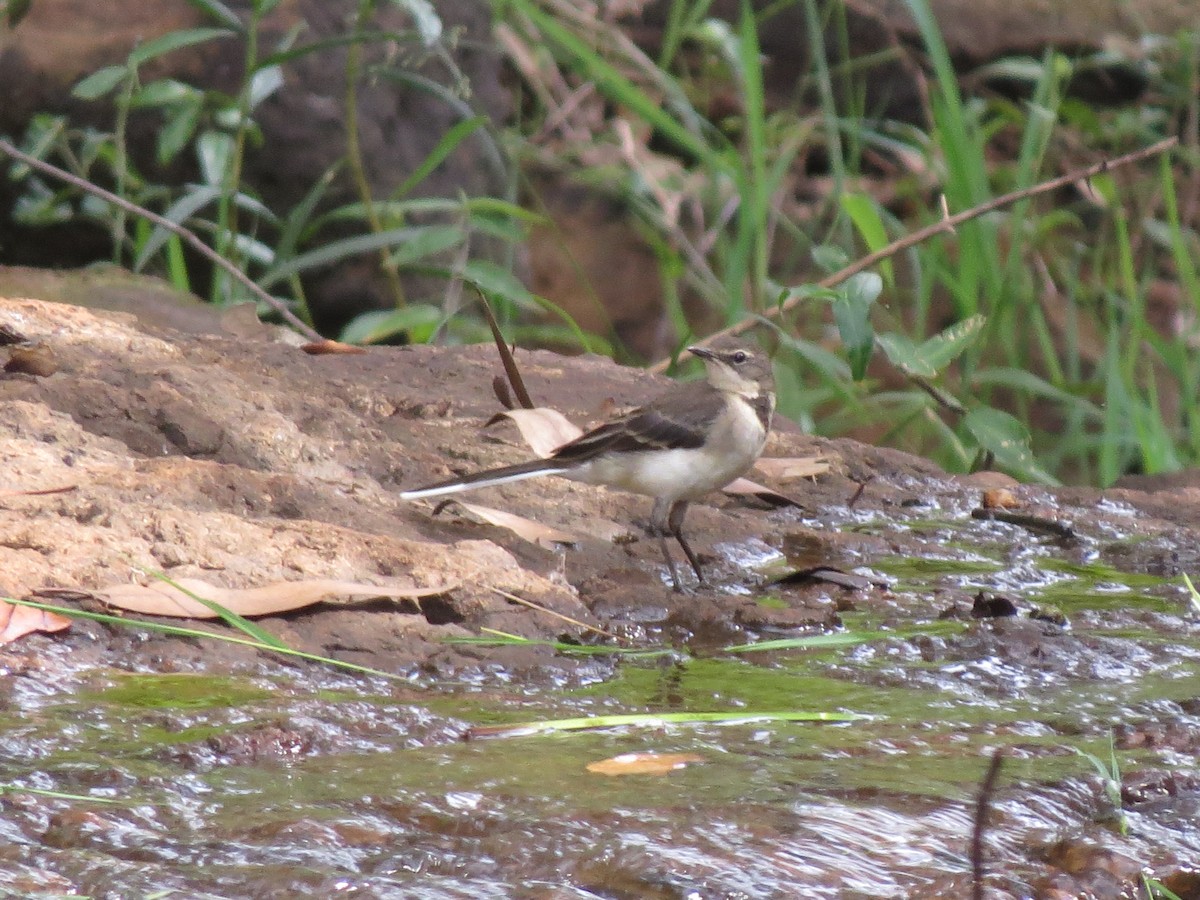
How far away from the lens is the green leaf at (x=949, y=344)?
17.4ft

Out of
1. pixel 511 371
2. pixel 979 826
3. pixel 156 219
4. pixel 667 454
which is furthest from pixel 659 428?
pixel 979 826

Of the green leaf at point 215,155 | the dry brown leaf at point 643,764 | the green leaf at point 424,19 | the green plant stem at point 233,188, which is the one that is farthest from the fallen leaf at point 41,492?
the green leaf at point 215,155

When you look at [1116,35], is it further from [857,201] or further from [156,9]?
[156,9]

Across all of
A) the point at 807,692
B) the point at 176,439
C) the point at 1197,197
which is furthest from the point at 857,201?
the point at 1197,197

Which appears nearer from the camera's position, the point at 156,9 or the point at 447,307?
the point at 447,307

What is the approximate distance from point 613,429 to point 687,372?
11.9 feet

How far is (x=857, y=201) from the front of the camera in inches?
246

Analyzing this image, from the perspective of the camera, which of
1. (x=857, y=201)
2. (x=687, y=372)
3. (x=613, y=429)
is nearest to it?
(x=613, y=429)

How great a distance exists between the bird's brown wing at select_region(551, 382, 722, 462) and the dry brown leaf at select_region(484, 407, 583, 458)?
78 mm

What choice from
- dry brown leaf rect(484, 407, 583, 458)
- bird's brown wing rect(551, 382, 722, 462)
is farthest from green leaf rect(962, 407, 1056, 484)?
dry brown leaf rect(484, 407, 583, 458)

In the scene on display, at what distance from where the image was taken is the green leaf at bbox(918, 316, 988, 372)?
5.31 m

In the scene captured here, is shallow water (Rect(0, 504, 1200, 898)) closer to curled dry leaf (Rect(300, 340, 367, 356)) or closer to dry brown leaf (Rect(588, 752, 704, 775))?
dry brown leaf (Rect(588, 752, 704, 775))

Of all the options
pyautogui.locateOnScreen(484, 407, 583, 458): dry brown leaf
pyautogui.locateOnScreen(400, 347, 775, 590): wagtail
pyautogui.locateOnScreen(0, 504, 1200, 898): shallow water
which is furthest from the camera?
pyautogui.locateOnScreen(484, 407, 583, 458): dry brown leaf

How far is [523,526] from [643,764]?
159cm
